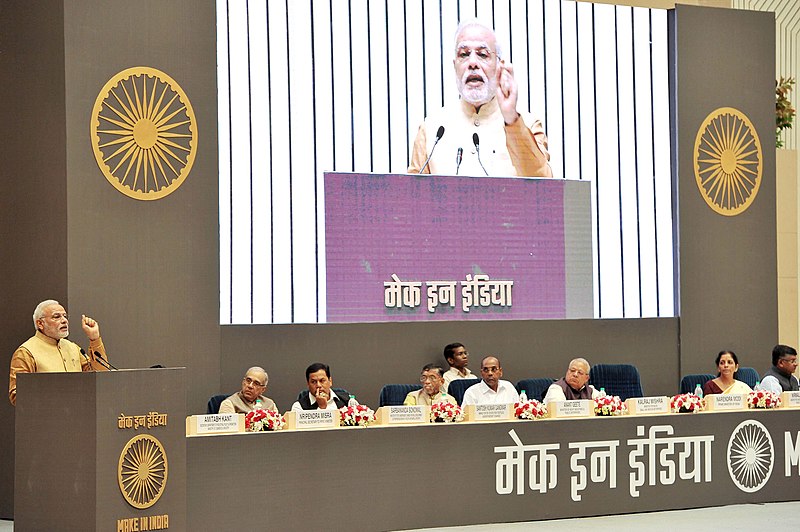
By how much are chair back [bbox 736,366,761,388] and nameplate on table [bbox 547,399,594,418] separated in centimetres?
238

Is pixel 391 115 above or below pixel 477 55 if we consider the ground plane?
below

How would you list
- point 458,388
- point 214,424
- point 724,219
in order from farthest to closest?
point 724,219 < point 458,388 < point 214,424

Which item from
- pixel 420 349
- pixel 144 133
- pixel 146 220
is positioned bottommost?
pixel 420 349

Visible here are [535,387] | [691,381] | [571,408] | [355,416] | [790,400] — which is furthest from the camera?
[691,381]

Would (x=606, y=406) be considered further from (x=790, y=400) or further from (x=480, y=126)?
(x=480, y=126)

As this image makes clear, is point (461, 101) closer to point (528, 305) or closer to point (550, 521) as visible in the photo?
point (528, 305)

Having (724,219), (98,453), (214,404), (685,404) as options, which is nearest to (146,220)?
(214,404)

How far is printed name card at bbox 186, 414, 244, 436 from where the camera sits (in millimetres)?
6594

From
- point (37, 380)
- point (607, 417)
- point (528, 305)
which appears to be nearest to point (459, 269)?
point (528, 305)

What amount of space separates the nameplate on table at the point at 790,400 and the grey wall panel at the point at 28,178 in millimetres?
4327

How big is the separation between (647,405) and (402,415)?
1.55 m

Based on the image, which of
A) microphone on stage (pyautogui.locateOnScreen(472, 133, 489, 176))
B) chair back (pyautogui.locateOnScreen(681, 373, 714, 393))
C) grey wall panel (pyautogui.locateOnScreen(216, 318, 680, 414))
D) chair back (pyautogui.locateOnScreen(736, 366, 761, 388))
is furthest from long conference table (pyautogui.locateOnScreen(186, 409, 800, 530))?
microphone on stage (pyautogui.locateOnScreen(472, 133, 489, 176))

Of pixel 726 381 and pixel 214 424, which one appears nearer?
pixel 214 424

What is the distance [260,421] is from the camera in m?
6.75
